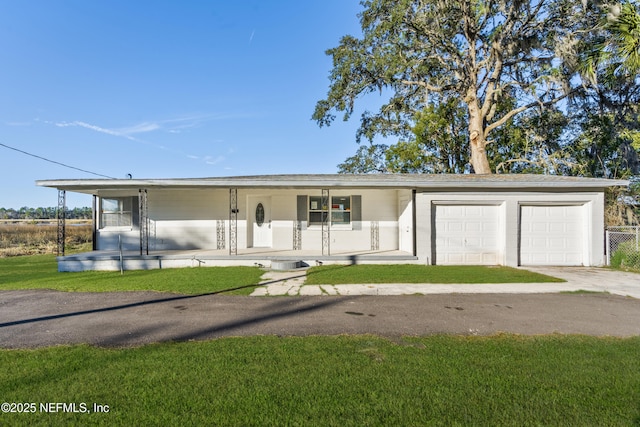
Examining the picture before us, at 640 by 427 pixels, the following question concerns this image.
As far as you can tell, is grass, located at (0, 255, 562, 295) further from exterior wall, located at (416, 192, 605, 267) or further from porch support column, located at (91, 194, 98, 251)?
porch support column, located at (91, 194, 98, 251)

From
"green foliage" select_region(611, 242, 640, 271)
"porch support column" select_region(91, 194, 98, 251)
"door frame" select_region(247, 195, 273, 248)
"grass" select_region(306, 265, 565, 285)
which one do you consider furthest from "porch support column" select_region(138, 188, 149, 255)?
"green foliage" select_region(611, 242, 640, 271)

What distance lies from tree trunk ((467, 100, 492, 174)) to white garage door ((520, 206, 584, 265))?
25.0 ft

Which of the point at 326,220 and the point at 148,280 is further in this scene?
the point at 326,220

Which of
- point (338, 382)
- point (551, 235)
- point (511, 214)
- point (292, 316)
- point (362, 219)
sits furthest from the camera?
point (362, 219)

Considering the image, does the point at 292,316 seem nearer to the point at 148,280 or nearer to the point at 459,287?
the point at 459,287

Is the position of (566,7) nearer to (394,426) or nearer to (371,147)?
(371,147)

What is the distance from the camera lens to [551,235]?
403 inches

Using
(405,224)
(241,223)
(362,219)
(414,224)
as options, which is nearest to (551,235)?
(414,224)

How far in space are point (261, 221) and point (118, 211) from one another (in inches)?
213

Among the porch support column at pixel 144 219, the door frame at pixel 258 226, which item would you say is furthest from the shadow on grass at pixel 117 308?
the porch support column at pixel 144 219

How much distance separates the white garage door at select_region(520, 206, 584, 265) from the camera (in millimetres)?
10180

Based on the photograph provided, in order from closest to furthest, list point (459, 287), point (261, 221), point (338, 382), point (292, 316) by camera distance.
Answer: point (338, 382) → point (292, 316) → point (459, 287) → point (261, 221)

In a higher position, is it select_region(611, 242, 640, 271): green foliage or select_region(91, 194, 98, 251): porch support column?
select_region(91, 194, 98, 251): porch support column

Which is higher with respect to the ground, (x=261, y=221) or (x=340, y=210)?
(x=340, y=210)
